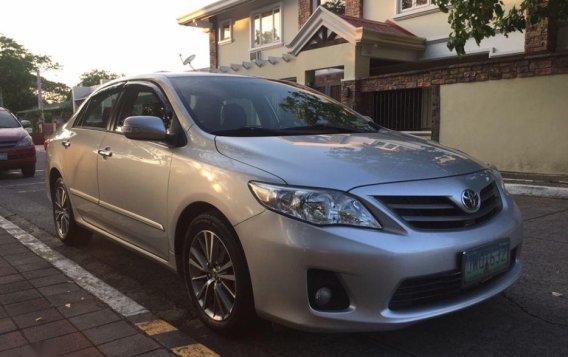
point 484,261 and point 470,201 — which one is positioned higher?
point 470,201

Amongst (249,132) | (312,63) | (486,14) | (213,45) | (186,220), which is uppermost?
(213,45)

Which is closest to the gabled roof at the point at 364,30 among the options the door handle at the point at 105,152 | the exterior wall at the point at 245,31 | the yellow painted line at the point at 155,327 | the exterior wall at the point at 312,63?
the exterior wall at the point at 312,63

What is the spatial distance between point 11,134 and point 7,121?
90cm

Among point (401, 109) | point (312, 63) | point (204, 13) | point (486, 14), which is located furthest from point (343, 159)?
point (204, 13)

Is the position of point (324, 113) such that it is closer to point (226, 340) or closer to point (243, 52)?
point (226, 340)

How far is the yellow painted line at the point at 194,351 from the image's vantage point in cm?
290

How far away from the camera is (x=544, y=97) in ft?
29.0

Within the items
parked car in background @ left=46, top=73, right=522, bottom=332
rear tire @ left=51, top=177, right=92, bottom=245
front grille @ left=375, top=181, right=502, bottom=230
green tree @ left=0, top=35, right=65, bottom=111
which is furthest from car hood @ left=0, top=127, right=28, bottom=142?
green tree @ left=0, top=35, right=65, bottom=111

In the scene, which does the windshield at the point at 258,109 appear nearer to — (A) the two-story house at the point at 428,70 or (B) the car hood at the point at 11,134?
(A) the two-story house at the point at 428,70

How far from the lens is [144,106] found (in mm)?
4102

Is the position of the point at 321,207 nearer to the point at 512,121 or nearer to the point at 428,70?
the point at 512,121

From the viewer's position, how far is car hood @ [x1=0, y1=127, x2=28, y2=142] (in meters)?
11.2

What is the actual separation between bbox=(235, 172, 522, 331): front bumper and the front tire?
15 cm

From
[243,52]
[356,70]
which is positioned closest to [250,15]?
[243,52]
